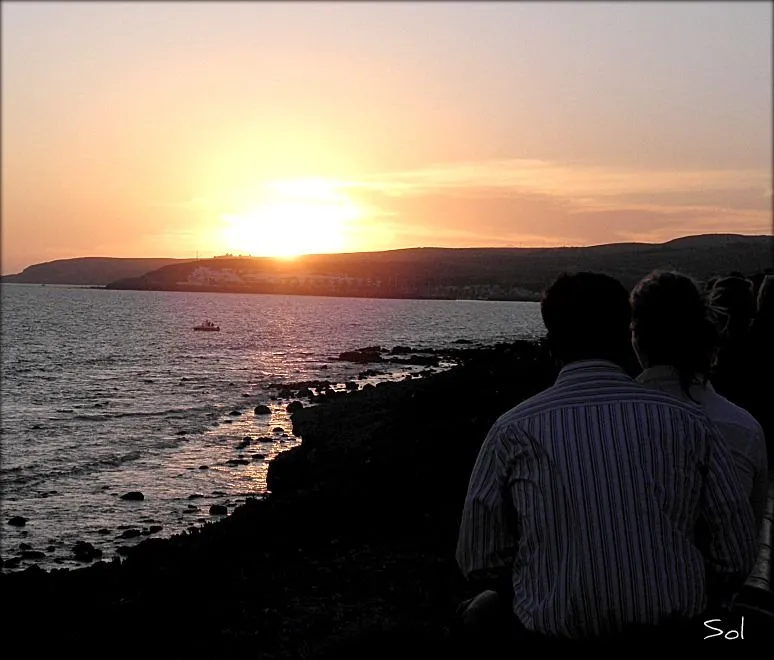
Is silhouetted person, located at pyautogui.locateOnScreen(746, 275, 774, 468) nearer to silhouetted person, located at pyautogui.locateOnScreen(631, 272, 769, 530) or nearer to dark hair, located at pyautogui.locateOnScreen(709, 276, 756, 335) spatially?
dark hair, located at pyautogui.locateOnScreen(709, 276, 756, 335)

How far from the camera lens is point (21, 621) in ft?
31.6

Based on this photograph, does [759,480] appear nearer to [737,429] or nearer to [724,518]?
[737,429]

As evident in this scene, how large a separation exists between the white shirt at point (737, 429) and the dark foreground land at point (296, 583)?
0.48 metres

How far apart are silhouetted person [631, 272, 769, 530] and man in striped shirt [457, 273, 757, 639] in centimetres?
50

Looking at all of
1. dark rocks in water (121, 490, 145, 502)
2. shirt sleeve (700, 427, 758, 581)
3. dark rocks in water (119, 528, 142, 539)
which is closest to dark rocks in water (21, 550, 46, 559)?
dark rocks in water (119, 528, 142, 539)

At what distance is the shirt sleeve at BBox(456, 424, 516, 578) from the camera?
2.85m

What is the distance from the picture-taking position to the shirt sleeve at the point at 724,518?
2727 mm

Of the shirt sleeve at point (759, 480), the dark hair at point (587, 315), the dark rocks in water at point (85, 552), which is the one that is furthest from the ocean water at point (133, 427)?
the dark hair at point (587, 315)

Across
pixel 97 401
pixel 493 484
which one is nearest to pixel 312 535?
pixel 493 484

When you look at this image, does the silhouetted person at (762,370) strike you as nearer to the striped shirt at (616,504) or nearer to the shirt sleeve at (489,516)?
the striped shirt at (616,504)

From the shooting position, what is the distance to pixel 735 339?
6.19m

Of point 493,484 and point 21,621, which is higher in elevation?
point 493,484

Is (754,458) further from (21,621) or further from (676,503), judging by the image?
(21,621)

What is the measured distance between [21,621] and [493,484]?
27.9ft
